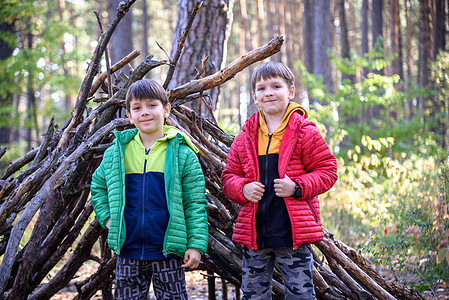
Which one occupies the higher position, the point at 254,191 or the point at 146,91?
the point at 146,91

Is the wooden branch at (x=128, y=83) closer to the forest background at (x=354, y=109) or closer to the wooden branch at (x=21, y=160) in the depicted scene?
the forest background at (x=354, y=109)

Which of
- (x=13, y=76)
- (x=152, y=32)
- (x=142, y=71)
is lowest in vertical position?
(x=142, y=71)

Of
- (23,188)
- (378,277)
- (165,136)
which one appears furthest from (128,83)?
(378,277)

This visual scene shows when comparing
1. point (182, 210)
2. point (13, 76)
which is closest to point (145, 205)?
point (182, 210)

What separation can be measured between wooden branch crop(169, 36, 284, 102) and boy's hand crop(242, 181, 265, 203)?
3.10ft

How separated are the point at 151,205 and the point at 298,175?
861 mm

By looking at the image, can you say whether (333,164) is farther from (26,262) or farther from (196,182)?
(26,262)

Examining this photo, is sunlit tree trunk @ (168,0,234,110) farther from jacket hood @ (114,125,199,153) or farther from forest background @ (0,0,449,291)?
jacket hood @ (114,125,199,153)

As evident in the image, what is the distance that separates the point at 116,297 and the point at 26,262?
2.87 ft

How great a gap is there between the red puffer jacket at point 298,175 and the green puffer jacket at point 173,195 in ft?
0.77

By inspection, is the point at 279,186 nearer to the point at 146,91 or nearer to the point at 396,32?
the point at 146,91

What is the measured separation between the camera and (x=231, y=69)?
9.50 ft

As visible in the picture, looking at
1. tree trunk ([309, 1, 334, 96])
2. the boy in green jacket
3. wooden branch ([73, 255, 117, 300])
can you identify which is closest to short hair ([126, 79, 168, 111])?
the boy in green jacket

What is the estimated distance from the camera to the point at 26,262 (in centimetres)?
276
